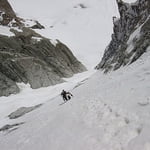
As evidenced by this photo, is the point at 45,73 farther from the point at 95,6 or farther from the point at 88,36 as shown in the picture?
the point at 95,6

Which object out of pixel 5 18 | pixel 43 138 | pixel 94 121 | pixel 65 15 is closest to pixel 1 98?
pixel 43 138

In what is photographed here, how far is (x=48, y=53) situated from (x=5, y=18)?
645 inches

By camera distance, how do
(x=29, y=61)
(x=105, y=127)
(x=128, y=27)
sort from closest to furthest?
(x=105, y=127) < (x=128, y=27) < (x=29, y=61)

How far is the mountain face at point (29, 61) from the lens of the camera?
123 feet

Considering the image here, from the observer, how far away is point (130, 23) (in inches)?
1236

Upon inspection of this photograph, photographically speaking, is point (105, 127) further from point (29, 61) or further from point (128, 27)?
point (29, 61)

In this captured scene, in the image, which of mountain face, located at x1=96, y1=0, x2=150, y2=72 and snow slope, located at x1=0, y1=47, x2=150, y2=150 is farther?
mountain face, located at x1=96, y1=0, x2=150, y2=72

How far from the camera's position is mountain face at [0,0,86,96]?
123ft

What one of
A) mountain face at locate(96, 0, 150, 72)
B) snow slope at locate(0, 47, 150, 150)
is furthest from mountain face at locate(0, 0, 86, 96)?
snow slope at locate(0, 47, 150, 150)

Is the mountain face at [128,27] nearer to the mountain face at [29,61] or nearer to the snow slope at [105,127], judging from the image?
the snow slope at [105,127]

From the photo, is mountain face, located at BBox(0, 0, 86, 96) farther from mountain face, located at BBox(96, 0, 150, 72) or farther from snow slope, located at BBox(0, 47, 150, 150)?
snow slope, located at BBox(0, 47, 150, 150)

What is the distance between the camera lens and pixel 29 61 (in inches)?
1622

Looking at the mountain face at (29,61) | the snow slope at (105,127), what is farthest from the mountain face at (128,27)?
the mountain face at (29,61)

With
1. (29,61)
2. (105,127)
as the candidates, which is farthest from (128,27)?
(105,127)
